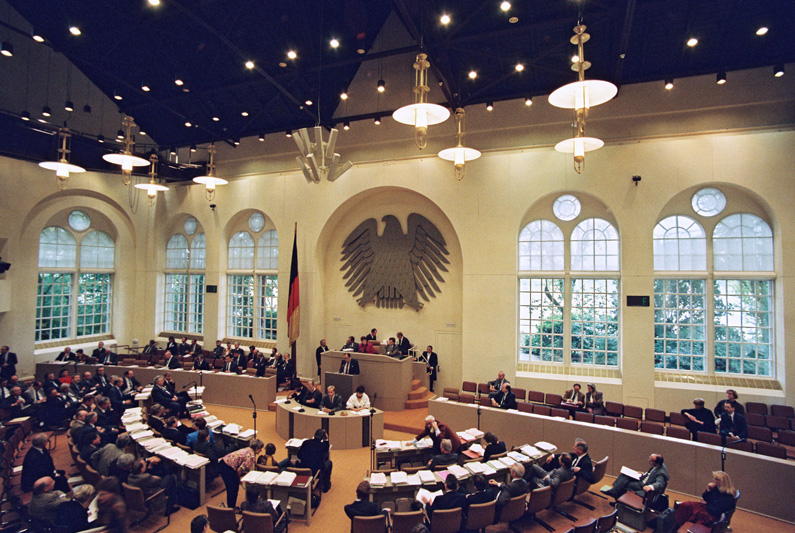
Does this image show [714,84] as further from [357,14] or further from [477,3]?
[357,14]

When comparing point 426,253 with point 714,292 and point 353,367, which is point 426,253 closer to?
point 353,367

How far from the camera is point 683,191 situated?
948 cm

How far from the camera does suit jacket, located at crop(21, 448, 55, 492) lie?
559 centimetres

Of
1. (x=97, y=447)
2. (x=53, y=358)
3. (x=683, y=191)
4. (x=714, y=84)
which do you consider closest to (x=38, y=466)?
(x=97, y=447)

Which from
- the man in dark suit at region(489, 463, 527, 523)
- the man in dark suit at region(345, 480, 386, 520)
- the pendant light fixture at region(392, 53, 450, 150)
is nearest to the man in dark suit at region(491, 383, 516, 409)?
the man in dark suit at region(489, 463, 527, 523)

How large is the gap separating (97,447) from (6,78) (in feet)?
39.4

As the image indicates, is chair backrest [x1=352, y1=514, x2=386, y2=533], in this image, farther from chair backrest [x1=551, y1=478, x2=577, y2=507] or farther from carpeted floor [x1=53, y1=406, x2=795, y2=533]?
chair backrest [x1=551, y1=478, x2=577, y2=507]

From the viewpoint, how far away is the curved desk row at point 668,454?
222 inches

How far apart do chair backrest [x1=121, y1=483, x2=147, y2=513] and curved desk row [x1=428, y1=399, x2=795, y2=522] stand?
5.44m

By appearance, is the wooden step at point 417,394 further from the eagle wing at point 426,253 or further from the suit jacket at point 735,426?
the suit jacket at point 735,426

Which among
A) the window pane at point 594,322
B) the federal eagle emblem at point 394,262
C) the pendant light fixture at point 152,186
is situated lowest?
the window pane at point 594,322

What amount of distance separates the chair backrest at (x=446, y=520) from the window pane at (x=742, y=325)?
27.1 feet

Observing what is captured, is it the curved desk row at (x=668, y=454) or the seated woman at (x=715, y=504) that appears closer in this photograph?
the seated woman at (x=715, y=504)

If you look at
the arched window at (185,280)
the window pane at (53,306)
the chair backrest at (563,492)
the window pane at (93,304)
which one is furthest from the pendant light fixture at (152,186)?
the chair backrest at (563,492)
